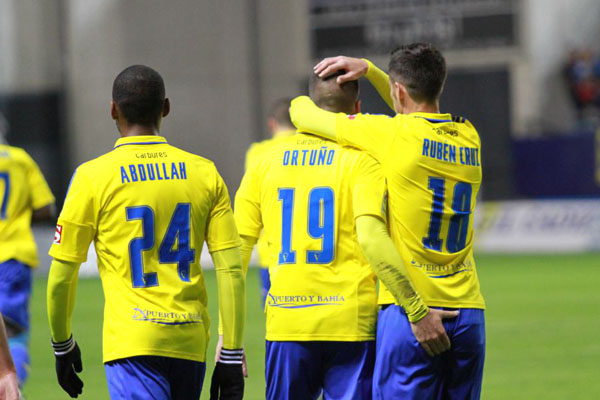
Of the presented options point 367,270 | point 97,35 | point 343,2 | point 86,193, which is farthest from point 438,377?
point 97,35

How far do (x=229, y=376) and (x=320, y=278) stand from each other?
649 mm

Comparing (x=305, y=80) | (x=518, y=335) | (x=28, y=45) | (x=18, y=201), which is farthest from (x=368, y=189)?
(x=305, y=80)

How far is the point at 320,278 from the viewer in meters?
4.79

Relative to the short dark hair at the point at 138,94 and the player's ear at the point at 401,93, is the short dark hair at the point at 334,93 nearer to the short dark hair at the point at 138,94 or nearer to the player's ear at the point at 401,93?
the player's ear at the point at 401,93

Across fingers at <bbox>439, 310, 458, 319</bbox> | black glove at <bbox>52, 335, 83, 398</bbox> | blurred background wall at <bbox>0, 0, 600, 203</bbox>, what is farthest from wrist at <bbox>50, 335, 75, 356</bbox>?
blurred background wall at <bbox>0, 0, 600, 203</bbox>

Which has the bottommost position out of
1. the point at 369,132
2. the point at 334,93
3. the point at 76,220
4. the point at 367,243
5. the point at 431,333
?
the point at 431,333

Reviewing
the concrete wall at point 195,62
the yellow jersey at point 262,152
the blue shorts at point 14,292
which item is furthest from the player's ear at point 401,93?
the concrete wall at point 195,62

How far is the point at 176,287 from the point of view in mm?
4344

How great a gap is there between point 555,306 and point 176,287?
10.1 m

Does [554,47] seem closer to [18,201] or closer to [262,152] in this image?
[262,152]

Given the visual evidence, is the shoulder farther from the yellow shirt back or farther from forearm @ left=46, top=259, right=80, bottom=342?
forearm @ left=46, top=259, right=80, bottom=342

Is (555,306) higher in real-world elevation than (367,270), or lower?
lower

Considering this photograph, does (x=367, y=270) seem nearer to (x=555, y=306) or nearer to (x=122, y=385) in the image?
(x=122, y=385)

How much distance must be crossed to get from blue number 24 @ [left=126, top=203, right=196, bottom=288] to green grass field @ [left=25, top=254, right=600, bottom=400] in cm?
407
